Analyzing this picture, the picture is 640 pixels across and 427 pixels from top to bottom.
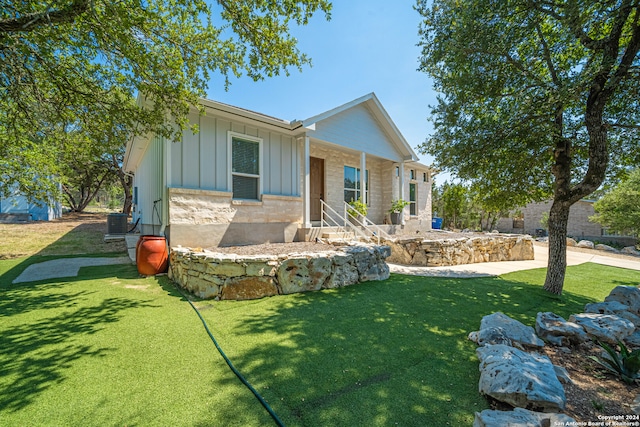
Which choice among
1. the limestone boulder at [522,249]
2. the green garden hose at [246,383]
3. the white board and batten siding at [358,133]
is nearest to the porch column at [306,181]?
the white board and batten siding at [358,133]

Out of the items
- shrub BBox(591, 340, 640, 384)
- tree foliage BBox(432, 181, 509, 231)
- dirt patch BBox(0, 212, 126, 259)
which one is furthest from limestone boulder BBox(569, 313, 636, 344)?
tree foliage BBox(432, 181, 509, 231)

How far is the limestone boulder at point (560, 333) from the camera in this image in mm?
3020

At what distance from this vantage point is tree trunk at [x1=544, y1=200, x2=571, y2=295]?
16.7ft

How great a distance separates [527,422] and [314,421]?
1353mm

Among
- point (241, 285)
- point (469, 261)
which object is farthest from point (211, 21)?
point (469, 261)

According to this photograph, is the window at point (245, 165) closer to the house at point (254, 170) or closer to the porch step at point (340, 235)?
the house at point (254, 170)

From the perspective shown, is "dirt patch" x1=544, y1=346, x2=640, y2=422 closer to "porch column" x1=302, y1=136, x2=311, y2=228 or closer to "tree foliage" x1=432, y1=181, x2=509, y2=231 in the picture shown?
"porch column" x1=302, y1=136, x2=311, y2=228

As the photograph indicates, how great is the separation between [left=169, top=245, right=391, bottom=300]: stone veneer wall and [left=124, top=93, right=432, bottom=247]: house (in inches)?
51.2

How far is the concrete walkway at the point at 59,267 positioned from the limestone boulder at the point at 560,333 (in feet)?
27.4

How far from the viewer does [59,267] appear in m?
5.96

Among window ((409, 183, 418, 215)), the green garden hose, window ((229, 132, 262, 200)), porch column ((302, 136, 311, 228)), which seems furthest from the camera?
window ((409, 183, 418, 215))

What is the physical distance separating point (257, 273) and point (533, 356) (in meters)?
3.67

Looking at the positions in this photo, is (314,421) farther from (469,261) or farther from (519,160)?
(469,261)

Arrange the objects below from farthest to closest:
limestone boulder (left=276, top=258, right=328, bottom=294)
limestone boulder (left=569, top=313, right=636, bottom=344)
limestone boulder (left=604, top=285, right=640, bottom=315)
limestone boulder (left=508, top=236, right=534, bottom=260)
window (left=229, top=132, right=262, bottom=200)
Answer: limestone boulder (left=508, top=236, right=534, bottom=260)
window (left=229, top=132, right=262, bottom=200)
limestone boulder (left=276, top=258, right=328, bottom=294)
limestone boulder (left=604, top=285, right=640, bottom=315)
limestone boulder (left=569, top=313, right=636, bottom=344)
